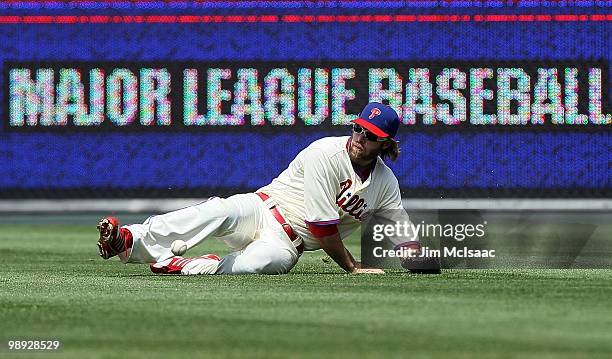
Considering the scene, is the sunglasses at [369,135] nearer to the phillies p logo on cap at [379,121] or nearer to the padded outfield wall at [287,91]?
the phillies p logo on cap at [379,121]

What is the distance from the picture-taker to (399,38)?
1266 centimetres

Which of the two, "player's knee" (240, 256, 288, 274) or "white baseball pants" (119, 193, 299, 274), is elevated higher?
"white baseball pants" (119, 193, 299, 274)

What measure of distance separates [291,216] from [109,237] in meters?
1.06

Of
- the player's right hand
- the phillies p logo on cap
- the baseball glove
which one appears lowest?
the player's right hand

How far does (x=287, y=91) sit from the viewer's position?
41.1 feet

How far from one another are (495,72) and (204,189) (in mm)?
2705

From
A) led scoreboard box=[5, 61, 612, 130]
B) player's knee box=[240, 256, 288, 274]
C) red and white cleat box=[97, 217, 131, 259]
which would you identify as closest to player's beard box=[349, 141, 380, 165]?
player's knee box=[240, 256, 288, 274]

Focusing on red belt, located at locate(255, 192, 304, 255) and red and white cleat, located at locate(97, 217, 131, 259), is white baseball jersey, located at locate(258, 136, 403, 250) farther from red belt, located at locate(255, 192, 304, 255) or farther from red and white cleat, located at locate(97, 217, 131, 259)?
red and white cleat, located at locate(97, 217, 131, 259)

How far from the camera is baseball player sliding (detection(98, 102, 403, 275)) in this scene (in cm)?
764

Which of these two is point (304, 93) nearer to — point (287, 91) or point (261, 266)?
point (287, 91)

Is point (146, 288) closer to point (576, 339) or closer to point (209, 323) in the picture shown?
point (209, 323)

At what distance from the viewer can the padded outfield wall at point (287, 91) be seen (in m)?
12.5

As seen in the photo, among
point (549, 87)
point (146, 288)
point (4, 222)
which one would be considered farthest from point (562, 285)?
point (4, 222)

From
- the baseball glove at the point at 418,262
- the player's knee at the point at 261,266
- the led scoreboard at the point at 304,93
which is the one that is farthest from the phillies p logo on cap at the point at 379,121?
the led scoreboard at the point at 304,93
